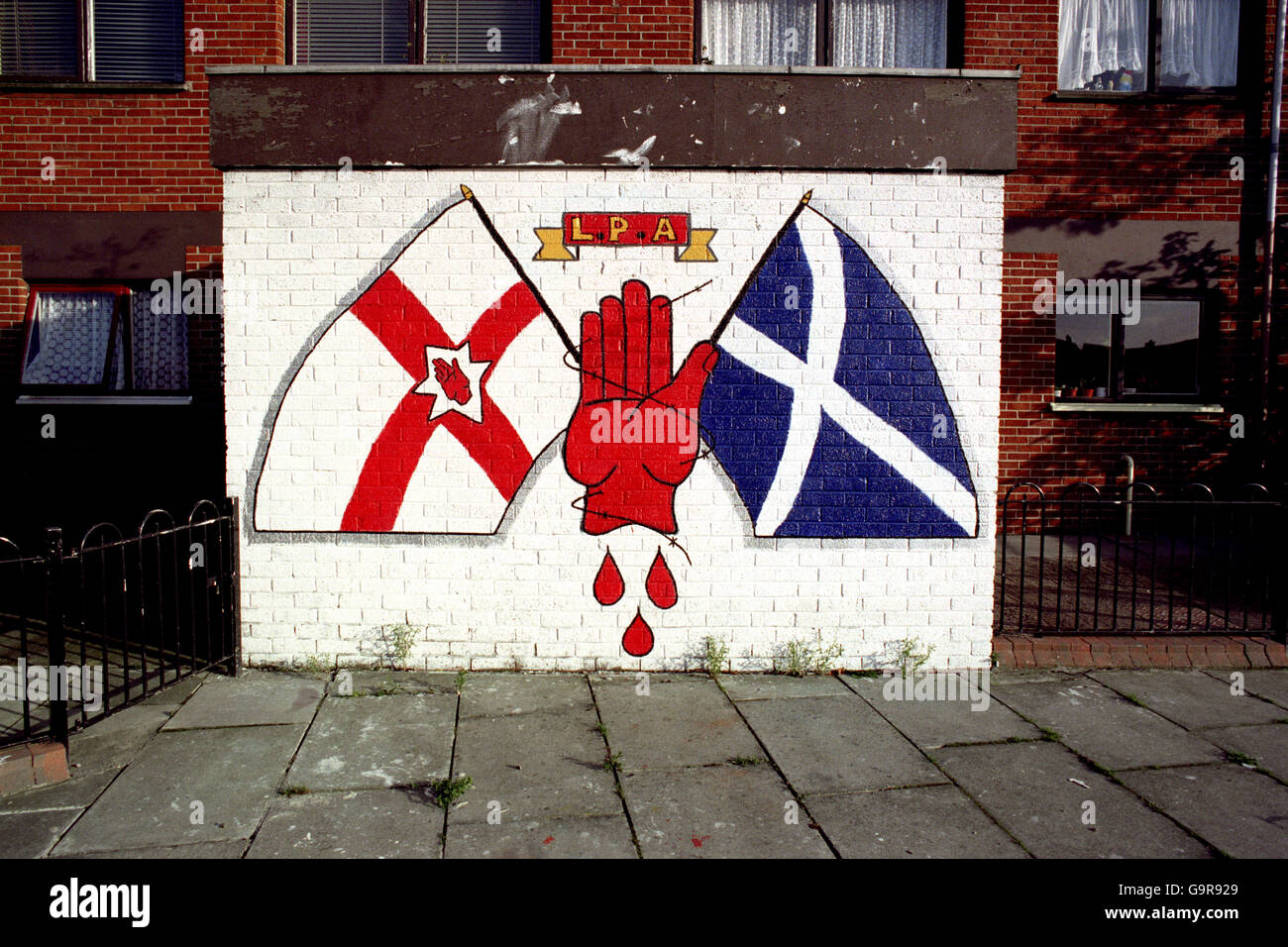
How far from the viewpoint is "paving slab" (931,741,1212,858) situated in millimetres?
3510

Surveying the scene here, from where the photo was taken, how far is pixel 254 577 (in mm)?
5551

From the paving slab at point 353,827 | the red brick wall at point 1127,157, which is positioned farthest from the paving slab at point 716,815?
the red brick wall at point 1127,157

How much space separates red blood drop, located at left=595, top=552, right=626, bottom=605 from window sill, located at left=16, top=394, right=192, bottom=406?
5.96m

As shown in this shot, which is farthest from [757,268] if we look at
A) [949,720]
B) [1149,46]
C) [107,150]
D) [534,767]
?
[107,150]

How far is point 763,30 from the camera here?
8102mm

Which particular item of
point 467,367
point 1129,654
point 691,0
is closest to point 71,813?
point 467,367

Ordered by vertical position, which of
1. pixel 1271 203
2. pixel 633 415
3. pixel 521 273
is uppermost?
pixel 1271 203

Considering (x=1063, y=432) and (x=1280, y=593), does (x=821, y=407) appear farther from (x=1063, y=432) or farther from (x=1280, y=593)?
(x=1063, y=432)

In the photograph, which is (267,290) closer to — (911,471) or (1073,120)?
(911,471)

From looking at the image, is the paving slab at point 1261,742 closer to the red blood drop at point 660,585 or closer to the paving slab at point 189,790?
the red blood drop at point 660,585

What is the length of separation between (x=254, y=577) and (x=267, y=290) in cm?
193

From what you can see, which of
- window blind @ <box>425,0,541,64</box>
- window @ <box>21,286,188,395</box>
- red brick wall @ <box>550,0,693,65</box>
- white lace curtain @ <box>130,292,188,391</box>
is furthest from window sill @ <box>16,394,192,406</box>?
red brick wall @ <box>550,0,693,65</box>

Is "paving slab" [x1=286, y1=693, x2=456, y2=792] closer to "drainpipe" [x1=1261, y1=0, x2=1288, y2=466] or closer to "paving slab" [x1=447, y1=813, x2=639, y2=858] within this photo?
"paving slab" [x1=447, y1=813, x2=639, y2=858]

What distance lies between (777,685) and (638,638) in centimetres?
98
